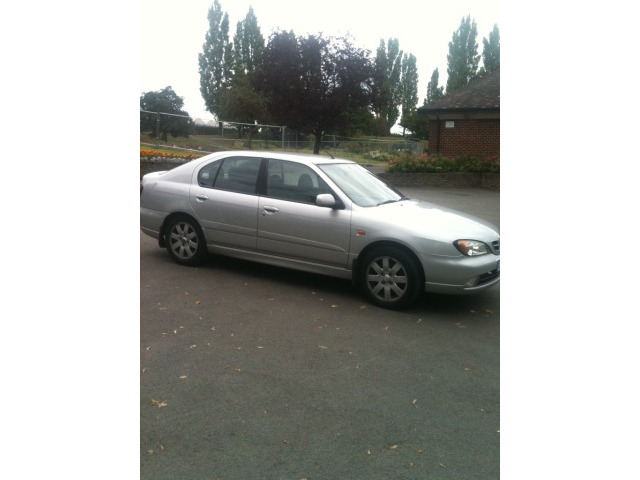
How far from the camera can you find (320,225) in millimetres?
5957

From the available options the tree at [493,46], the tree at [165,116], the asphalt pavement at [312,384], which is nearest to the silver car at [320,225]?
the asphalt pavement at [312,384]

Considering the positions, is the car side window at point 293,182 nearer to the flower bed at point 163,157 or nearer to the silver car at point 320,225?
the silver car at point 320,225

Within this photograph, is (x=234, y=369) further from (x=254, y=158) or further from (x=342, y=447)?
(x=254, y=158)

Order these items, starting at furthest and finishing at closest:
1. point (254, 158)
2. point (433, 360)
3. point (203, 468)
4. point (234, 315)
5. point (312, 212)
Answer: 1. point (254, 158)
2. point (312, 212)
3. point (234, 315)
4. point (433, 360)
5. point (203, 468)

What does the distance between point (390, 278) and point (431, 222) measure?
2.31 feet

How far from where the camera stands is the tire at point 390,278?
5480 millimetres

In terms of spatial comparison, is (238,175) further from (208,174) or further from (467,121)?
(467,121)

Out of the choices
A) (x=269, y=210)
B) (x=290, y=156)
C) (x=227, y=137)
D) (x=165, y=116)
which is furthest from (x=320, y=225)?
(x=227, y=137)

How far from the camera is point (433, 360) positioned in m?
4.35

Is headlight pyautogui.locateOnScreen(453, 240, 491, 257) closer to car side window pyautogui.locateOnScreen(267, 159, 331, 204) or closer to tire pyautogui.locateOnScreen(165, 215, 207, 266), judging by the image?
car side window pyautogui.locateOnScreen(267, 159, 331, 204)

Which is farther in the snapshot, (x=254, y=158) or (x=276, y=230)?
(x=254, y=158)
